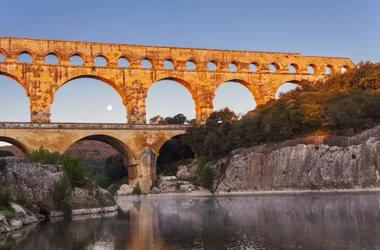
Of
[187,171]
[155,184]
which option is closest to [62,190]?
[155,184]

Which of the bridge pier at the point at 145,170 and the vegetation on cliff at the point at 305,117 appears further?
the bridge pier at the point at 145,170

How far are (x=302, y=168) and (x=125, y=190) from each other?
616 inches

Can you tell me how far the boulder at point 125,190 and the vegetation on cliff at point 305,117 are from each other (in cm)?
607

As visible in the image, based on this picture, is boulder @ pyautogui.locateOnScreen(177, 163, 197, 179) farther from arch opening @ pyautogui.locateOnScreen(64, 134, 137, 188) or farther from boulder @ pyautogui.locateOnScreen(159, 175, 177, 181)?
arch opening @ pyautogui.locateOnScreen(64, 134, 137, 188)

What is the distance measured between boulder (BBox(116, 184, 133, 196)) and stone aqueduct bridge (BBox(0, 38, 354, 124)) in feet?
17.8

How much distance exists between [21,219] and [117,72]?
26442 mm

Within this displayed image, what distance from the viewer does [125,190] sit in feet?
135

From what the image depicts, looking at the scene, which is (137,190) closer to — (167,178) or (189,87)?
(167,178)

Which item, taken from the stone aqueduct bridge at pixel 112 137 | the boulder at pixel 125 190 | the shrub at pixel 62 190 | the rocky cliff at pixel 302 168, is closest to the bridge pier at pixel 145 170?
the stone aqueduct bridge at pixel 112 137

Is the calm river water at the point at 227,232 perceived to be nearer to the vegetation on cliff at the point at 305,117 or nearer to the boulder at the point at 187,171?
the vegetation on cliff at the point at 305,117

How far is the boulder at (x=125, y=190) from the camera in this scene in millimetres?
40862

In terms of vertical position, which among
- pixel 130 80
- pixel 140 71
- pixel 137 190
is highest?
pixel 140 71

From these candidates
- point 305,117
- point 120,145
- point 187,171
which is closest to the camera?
point 305,117

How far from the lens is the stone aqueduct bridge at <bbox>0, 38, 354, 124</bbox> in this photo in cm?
3959
